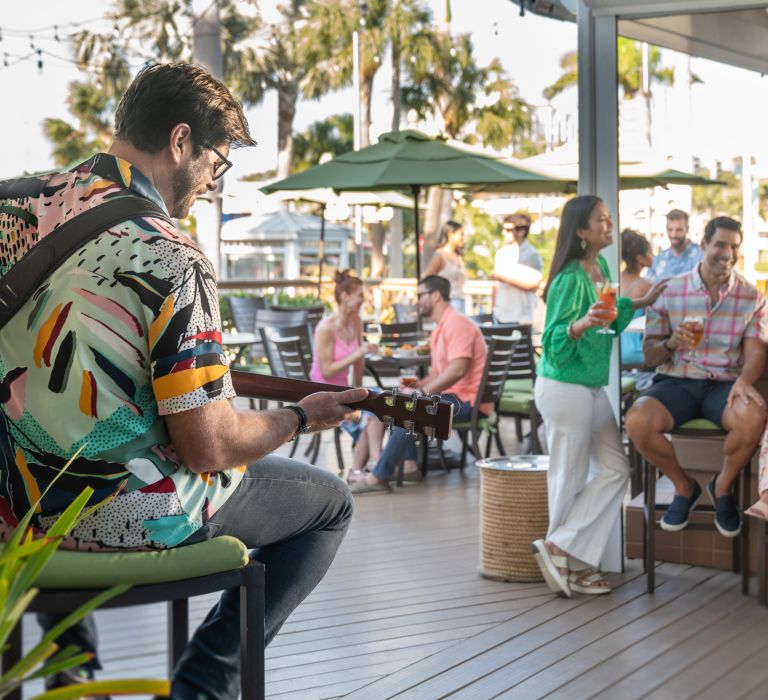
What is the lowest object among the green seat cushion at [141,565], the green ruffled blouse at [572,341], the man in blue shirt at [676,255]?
the green seat cushion at [141,565]

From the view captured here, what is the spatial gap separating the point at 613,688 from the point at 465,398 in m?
3.75

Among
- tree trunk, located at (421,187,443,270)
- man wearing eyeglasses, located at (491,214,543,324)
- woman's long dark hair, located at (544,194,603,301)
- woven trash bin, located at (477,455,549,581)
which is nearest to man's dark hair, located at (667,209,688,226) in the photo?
woman's long dark hair, located at (544,194,603,301)

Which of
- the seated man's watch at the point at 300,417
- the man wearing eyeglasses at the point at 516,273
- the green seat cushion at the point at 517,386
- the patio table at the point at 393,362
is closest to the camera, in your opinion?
the seated man's watch at the point at 300,417

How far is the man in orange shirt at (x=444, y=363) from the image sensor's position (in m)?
7.12

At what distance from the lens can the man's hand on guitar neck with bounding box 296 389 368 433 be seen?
2.44m

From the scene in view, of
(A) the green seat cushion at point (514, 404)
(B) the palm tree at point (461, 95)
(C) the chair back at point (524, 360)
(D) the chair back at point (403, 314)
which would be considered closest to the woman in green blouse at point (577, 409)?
(A) the green seat cushion at point (514, 404)

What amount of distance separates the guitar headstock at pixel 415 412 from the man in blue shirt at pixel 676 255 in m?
2.90

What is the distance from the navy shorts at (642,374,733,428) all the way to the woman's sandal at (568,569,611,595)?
689mm

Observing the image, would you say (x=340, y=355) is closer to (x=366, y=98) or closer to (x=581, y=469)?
(x=581, y=469)

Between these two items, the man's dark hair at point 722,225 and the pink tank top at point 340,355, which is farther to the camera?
the pink tank top at point 340,355

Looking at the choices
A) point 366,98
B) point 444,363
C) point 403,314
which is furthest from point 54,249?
point 366,98

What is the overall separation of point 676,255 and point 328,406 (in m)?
3.17

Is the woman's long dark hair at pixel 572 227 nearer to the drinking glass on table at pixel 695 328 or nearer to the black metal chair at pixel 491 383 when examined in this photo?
the drinking glass on table at pixel 695 328

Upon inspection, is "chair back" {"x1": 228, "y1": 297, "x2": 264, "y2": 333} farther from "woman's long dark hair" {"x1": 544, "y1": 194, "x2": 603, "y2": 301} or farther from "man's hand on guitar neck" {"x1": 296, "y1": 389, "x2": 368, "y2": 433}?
"man's hand on guitar neck" {"x1": 296, "y1": 389, "x2": 368, "y2": 433}
